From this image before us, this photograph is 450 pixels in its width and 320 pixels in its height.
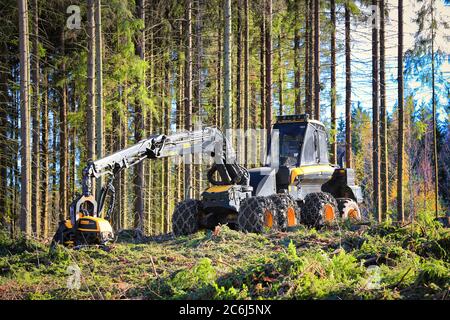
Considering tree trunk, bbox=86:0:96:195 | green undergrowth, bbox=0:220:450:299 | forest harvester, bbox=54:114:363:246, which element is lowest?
green undergrowth, bbox=0:220:450:299

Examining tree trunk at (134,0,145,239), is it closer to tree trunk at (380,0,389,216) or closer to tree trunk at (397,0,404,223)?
tree trunk at (380,0,389,216)

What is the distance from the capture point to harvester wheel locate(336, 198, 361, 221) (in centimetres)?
1579

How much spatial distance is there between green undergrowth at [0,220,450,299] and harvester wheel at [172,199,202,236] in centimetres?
163

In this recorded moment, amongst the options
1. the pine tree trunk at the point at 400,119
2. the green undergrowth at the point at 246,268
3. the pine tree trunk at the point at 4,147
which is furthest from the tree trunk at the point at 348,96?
the pine tree trunk at the point at 4,147

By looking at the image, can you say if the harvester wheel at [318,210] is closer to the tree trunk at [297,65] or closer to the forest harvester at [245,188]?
the forest harvester at [245,188]

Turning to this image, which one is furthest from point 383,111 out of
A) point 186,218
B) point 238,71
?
point 186,218

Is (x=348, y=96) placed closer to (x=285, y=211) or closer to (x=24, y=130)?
(x=285, y=211)

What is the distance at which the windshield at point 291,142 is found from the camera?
582 inches

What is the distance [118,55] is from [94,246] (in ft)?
37.7

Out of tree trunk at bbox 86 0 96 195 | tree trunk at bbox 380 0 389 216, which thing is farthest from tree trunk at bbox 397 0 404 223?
tree trunk at bbox 86 0 96 195

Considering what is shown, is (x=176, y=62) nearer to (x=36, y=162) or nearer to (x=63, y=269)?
(x=36, y=162)

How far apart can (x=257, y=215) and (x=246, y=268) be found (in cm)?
513

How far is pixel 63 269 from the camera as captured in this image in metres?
9.18
